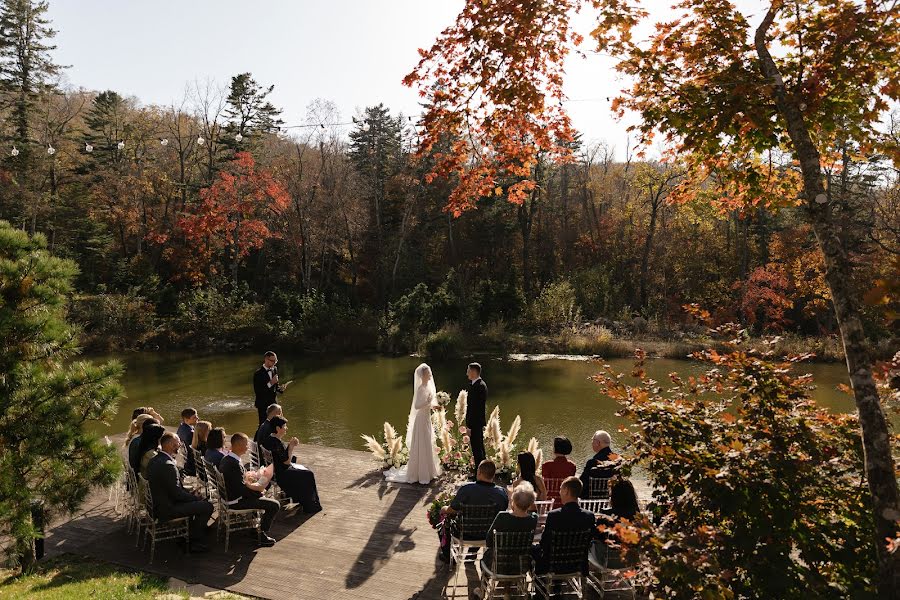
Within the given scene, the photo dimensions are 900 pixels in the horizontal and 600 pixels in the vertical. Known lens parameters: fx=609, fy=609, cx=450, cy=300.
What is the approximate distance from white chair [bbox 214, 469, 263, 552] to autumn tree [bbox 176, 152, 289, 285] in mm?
23107

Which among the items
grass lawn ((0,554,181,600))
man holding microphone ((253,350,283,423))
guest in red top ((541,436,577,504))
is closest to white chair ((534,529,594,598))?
guest in red top ((541,436,577,504))

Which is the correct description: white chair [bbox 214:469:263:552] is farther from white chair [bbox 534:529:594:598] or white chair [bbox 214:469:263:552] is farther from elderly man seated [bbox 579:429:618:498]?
elderly man seated [bbox 579:429:618:498]

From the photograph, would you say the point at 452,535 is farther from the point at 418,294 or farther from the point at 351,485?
the point at 418,294

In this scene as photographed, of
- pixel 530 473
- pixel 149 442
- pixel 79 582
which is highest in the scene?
pixel 149 442

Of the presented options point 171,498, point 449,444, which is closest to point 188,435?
point 171,498

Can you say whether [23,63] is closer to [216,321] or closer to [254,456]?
[216,321]

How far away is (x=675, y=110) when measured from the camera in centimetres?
417

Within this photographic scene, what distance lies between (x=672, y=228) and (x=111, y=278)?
2955 cm

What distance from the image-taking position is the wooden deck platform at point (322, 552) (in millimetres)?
5316

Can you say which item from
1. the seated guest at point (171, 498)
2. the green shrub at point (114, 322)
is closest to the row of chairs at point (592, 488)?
the seated guest at point (171, 498)

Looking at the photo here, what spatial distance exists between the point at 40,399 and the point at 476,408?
4.75 m

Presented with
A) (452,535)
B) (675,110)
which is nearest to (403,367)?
(452,535)

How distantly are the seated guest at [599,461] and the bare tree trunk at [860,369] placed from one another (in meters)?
2.78

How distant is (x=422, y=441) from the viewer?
799cm
